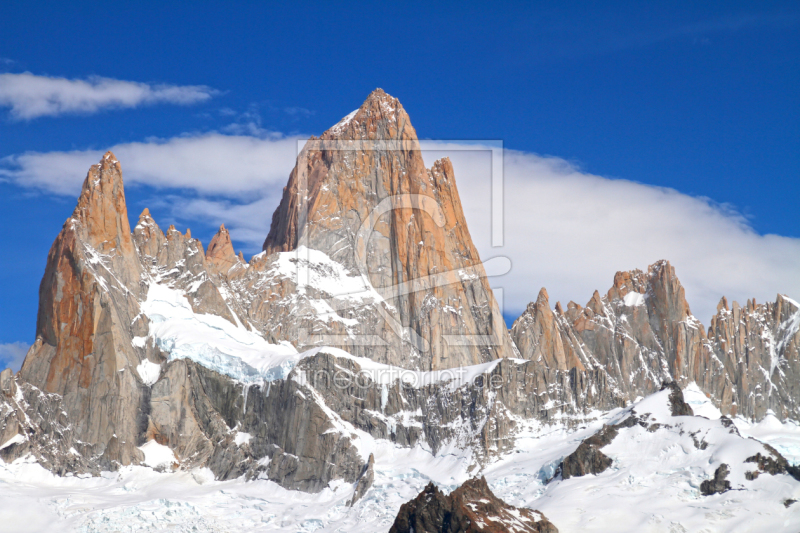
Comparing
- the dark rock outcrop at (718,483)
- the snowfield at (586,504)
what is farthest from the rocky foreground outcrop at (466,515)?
the dark rock outcrop at (718,483)

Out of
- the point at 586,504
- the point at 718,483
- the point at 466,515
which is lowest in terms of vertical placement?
the point at 466,515

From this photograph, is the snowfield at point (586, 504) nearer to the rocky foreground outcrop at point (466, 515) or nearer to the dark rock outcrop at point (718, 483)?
the dark rock outcrop at point (718, 483)

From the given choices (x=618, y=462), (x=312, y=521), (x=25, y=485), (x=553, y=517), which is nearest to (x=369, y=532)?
(x=312, y=521)

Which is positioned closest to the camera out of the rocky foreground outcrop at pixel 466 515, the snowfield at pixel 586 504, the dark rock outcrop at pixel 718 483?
the rocky foreground outcrop at pixel 466 515

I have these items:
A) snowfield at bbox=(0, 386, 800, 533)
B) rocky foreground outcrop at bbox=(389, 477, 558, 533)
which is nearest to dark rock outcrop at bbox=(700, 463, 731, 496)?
snowfield at bbox=(0, 386, 800, 533)

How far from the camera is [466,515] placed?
164750mm

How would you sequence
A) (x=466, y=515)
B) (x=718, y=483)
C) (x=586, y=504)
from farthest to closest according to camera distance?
1. (x=586, y=504)
2. (x=718, y=483)
3. (x=466, y=515)

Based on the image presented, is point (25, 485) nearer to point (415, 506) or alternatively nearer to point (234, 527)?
point (234, 527)

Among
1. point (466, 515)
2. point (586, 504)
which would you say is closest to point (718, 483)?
point (586, 504)

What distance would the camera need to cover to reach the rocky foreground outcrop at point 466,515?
537 ft

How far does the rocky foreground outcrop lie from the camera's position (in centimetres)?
16375

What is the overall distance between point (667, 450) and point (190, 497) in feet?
255

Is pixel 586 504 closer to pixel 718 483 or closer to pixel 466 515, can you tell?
pixel 718 483

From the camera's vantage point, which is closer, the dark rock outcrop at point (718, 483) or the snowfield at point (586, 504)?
the snowfield at point (586, 504)
